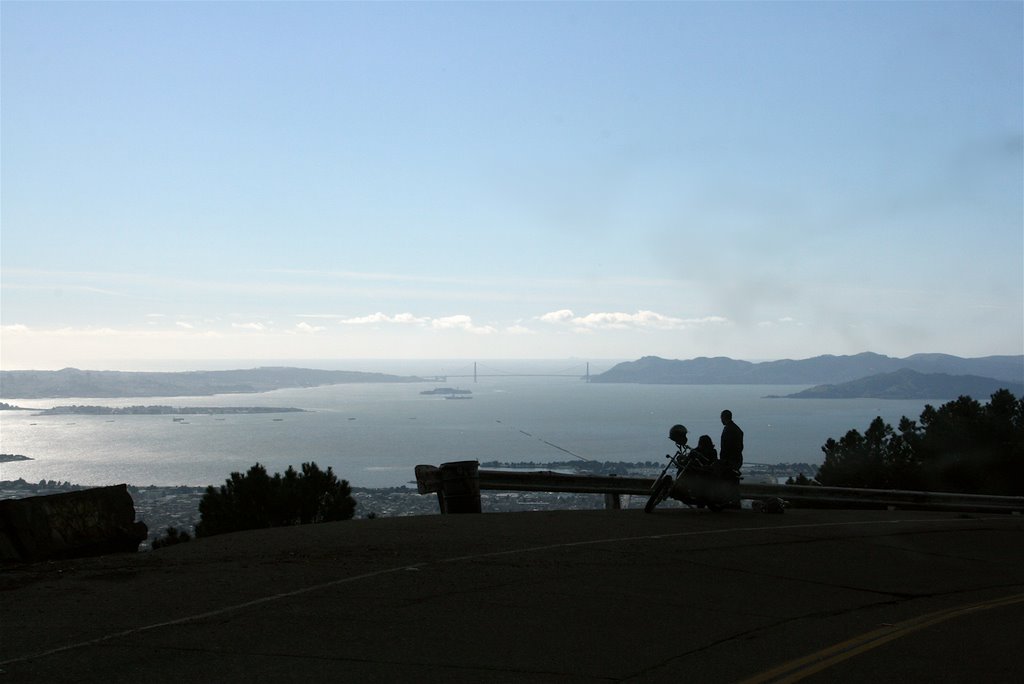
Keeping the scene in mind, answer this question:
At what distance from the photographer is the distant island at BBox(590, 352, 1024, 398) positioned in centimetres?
7518

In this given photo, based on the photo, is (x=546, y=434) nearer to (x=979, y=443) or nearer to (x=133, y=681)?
(x=979, y=443)

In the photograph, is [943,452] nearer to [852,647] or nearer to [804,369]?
[852,647]

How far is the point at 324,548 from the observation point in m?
11.7

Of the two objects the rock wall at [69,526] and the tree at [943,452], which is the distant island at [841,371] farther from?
the rock wall at [69,526]

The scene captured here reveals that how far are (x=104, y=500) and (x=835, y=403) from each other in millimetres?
85838

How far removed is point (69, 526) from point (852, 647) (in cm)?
889

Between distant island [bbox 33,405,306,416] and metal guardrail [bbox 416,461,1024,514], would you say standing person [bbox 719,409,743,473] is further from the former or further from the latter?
distant island [bbox 33,405,306,416]

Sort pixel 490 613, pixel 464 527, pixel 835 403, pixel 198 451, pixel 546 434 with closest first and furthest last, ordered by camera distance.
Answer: pixel 490 613 < pixel 464 527 < pixel 198 451 < pixel 546 434 < pixel 835 403

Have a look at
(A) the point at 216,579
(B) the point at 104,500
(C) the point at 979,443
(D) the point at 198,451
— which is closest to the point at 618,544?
(A) the point at 216,579

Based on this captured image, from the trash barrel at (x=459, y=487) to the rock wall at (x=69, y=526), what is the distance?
530cm

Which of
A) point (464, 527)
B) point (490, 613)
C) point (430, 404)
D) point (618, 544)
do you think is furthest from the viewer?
point (430, 404)

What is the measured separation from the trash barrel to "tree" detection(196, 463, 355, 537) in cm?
315

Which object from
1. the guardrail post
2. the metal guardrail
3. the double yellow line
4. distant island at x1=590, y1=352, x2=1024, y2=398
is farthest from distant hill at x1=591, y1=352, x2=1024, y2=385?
the double yellow line

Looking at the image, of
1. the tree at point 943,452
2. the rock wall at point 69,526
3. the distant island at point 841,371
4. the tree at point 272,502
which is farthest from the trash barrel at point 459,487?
the distant island at point 841,371
